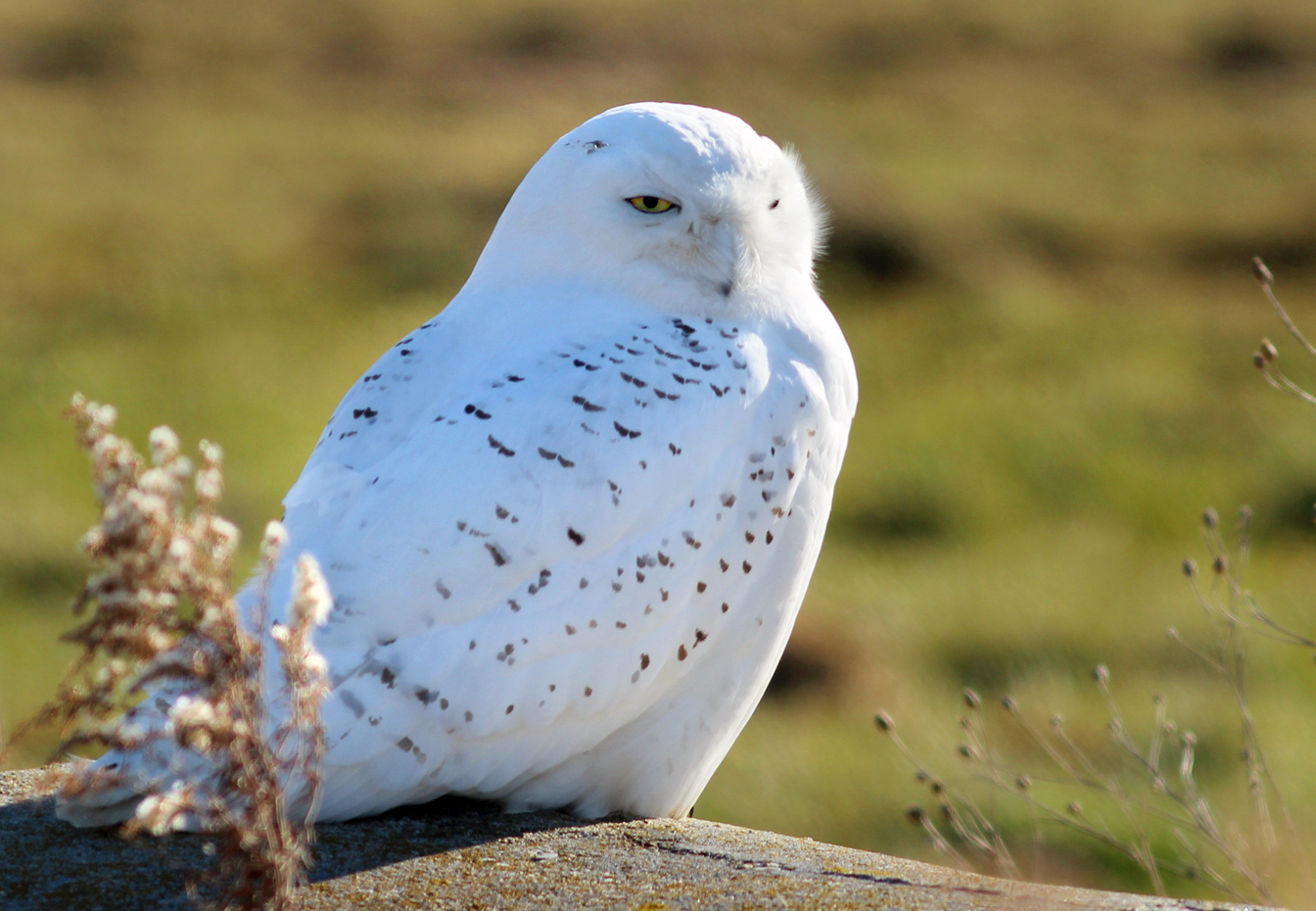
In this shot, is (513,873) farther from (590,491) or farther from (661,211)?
(661,211)

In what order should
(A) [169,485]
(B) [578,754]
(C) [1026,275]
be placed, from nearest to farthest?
(A) [169,485] < (B) [578,754] < (C) [1026,275]

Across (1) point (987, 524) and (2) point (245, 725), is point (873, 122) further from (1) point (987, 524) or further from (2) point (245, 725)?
A: (2) point (245, 725)

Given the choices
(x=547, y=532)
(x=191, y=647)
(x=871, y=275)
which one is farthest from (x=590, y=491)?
(x=871, y=275)

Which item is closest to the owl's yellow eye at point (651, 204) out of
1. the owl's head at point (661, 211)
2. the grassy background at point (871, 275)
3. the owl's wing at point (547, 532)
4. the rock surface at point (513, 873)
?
the owl's head at point (661, 211)

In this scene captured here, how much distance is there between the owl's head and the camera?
13.1ft

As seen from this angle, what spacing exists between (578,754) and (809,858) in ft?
2.09

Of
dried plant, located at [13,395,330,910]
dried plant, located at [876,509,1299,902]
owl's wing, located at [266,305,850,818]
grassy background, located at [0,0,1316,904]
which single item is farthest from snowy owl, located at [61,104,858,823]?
grassy background, located at [0,0,1316,904]

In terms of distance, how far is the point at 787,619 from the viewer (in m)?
4.02

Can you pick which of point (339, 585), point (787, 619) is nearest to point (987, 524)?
point (787, 619)

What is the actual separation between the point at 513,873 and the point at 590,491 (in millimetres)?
888

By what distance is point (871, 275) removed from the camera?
16141mm

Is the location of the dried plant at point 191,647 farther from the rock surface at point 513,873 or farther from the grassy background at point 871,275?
the grassy background at point 871,275

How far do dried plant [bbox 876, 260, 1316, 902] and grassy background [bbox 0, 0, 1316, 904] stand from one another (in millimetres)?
Result: 315

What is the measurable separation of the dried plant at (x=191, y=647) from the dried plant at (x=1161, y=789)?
1886 millimetres
